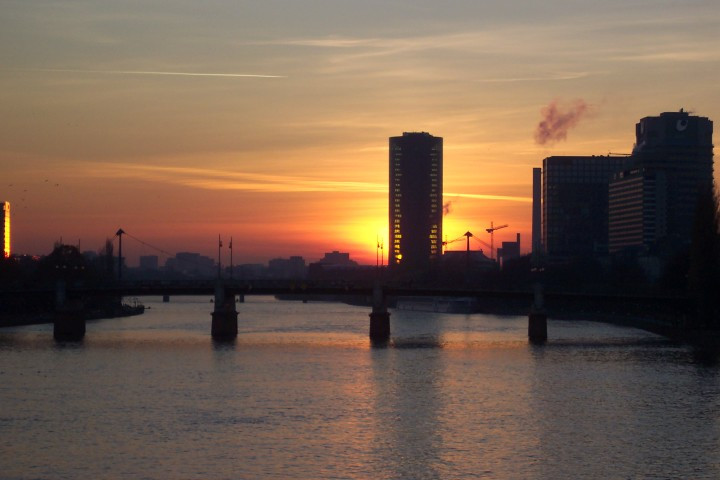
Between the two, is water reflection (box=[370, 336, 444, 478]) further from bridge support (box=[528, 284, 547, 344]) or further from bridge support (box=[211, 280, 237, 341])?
bridge support (box=[211, 280, 237, 341])

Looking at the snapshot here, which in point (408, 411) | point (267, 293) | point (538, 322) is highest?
point (267, 293)

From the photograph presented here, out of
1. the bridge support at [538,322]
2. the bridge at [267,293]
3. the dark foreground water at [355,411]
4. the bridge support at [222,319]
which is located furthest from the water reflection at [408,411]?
the bridge support at [222,319]

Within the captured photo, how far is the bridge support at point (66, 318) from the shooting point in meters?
129

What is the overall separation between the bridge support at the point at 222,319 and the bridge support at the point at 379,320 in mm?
15265

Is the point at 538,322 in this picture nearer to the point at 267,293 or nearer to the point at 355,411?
the point at 267,293

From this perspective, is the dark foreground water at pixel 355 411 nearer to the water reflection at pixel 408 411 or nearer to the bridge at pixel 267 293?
the water reflection at pixel 408 411

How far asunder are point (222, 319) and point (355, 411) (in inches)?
2531

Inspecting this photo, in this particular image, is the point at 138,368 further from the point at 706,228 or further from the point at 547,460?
the point at 706,228

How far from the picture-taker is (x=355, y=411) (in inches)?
2704

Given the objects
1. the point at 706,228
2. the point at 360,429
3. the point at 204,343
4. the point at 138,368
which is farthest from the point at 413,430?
the point at 706,228

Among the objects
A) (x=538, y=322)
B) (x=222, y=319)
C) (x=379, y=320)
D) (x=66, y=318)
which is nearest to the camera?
(x=538, y=322)

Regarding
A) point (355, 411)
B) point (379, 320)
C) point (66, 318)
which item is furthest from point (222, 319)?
point (355, 411)

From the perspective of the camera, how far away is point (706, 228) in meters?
127

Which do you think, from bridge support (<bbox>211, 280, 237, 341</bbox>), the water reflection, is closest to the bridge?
bridge support (<bbox>211, 280, 237, 341</bbox>)
